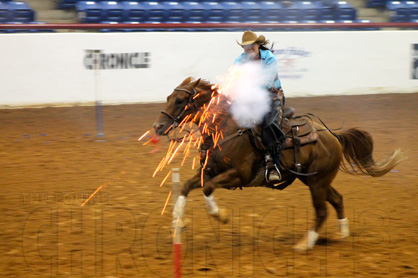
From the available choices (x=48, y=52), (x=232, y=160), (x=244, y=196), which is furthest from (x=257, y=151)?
(x=48, y=52)

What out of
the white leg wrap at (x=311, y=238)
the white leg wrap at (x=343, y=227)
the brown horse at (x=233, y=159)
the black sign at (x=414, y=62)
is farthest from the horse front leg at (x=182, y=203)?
the black sign at (x=414, y=62)

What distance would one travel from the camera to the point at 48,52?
1349cm

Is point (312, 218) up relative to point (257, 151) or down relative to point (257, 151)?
down

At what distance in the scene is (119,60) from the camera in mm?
14008

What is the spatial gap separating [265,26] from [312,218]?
9.21m

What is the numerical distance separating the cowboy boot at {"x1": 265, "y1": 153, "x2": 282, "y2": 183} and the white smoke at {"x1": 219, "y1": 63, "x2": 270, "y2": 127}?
399 mm

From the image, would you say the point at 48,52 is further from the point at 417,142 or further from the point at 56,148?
the point at 417,142

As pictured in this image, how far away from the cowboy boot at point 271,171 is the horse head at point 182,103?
903 millimetres

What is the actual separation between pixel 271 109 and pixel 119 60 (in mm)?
8626

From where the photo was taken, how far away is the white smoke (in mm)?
5984

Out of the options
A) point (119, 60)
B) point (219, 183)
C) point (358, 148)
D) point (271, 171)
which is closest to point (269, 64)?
point (271, 171)

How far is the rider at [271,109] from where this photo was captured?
5957 mm

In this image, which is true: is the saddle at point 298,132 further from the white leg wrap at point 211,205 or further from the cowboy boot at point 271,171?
the white leg wrap at point 211,205

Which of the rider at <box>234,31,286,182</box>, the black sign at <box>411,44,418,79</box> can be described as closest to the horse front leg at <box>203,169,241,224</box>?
the rider at <box>234,31,286,182</box>
